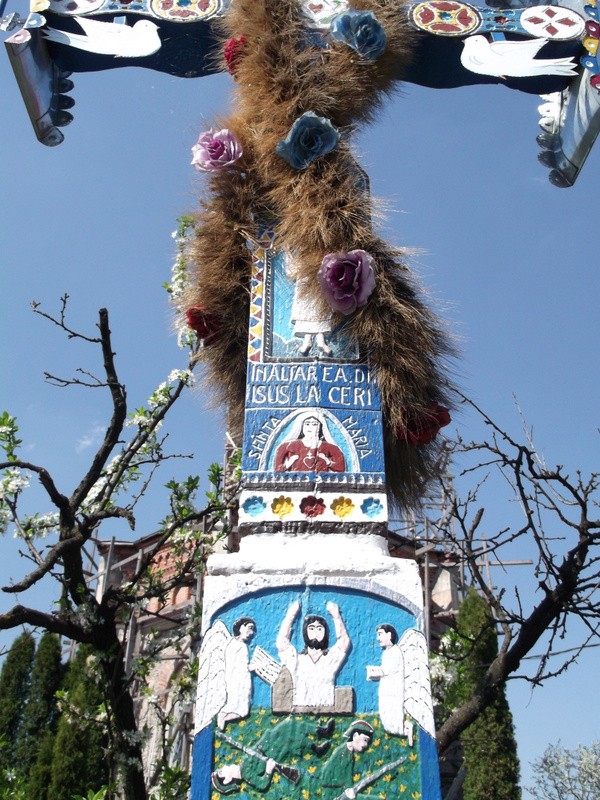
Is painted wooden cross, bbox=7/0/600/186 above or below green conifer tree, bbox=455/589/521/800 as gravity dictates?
above

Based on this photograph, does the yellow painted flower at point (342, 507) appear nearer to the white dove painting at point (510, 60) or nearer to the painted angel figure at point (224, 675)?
the painted angel figure at point (224, 675)

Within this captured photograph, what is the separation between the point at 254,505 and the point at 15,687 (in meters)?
11.7

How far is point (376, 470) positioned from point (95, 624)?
1.32 meters

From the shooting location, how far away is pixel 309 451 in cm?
289

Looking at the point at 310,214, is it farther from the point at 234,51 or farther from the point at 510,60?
the point at 510,60

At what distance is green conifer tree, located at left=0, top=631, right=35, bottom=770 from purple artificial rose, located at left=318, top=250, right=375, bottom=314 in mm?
10736

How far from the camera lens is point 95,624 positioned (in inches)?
130

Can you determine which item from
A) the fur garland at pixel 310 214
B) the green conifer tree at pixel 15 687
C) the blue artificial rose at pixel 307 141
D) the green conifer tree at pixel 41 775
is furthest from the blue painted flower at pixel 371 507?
the green conifer tree at pixel 15 687

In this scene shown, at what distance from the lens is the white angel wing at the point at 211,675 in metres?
2.44

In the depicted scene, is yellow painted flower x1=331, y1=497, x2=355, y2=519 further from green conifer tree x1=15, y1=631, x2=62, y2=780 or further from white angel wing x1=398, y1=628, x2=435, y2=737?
green conifer tree x1=15, y1=631, x2=62, y2=780

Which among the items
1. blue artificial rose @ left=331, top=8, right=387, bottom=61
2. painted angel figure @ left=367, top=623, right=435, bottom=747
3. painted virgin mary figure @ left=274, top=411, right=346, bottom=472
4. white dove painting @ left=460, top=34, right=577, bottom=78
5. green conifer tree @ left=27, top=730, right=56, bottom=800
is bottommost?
painted angel figure @ left=367, top=623, right=435, bottom=747

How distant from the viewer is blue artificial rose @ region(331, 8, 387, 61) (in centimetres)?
358

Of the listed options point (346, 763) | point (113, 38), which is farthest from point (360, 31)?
point (346, 763)

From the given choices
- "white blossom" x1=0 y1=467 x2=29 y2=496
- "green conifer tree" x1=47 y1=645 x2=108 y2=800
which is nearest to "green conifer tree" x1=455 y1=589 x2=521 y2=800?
"green conifer tree" x1=47 y1=645 x2=108 y2=800
